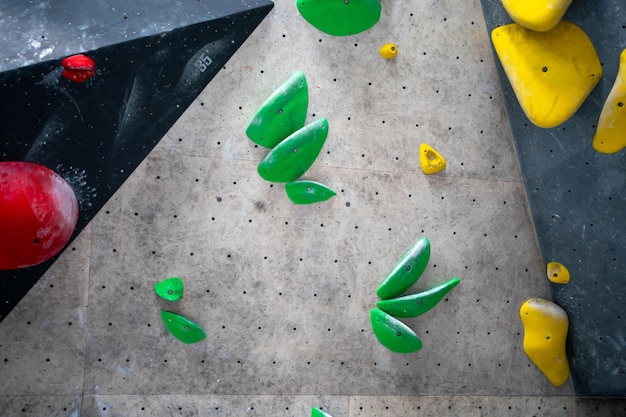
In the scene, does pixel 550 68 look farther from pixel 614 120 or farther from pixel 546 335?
pixel 546 335

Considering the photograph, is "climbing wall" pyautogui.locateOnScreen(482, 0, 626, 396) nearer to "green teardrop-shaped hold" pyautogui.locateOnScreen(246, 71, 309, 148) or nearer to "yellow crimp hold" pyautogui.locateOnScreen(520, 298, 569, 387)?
"yellow crimp hold" pyautogui.locateOnScreen(520, 298, 569, 387)

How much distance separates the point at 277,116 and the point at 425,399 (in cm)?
173

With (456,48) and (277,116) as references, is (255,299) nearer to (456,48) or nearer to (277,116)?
(277,116)

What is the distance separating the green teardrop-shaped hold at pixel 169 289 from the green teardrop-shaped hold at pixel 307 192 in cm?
71

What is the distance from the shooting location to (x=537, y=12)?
3.08 m

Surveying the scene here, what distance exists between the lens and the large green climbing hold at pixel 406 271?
3.51 metres

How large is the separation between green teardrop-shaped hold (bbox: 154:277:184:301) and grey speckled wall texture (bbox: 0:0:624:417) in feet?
0.16

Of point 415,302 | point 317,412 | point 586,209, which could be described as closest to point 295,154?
point 415,302

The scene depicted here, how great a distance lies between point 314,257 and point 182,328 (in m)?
0.76

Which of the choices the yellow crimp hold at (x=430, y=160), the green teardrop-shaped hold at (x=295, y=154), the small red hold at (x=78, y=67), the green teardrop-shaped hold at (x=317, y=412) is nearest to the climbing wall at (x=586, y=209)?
the yellow crimp hold at (x=430, y=160)

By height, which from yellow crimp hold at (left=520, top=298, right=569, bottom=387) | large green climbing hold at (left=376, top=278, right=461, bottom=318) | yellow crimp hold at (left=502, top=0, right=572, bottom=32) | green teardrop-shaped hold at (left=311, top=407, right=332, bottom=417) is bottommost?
green teardrop-shaped hold at (left=311, top=407, right=332, bottom=417)

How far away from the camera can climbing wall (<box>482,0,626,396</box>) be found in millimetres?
3158

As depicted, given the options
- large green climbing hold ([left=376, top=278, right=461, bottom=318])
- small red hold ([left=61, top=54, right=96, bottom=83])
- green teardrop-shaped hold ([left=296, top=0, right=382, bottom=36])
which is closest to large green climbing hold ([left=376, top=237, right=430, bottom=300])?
large green climbing hold ([left=376, top=278, right=461, bottom=318])

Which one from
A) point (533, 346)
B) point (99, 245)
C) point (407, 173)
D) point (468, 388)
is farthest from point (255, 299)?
point (533, 346)
